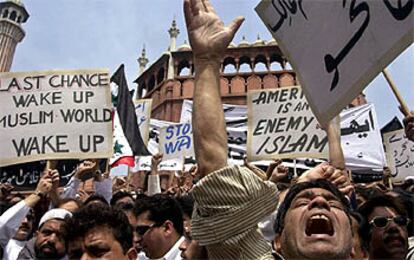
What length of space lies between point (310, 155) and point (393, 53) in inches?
124

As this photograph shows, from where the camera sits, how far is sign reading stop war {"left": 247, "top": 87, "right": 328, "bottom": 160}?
5.89 m

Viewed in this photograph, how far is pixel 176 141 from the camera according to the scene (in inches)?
340

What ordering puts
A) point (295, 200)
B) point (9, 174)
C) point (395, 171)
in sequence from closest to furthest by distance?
point (295, 200), point (395, 171), point (9, 174)

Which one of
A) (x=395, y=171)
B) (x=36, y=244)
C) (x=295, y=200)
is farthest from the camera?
(x=395, y=171)

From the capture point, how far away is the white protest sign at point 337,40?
9.32ft

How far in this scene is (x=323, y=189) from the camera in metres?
2.37

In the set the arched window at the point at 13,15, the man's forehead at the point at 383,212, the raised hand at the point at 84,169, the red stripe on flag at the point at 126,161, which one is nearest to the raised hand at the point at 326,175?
the man's forehead at the point at 383,212

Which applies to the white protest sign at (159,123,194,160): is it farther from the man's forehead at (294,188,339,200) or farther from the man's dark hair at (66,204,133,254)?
the man's forehead at (294,188,339,200)

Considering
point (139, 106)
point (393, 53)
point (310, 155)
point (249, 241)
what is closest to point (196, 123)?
point (249, 241)

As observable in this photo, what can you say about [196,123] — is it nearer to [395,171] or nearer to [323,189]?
[323,189]

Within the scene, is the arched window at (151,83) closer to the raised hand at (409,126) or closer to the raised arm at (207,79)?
the raised hand at (409,126)

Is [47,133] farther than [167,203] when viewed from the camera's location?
Yes

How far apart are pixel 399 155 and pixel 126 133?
12.8 ft

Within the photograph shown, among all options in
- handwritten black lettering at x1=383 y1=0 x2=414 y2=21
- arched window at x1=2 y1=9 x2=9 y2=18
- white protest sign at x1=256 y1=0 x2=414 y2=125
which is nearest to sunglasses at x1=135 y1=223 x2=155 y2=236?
white protest sign at x1=256 y1=0 x2=414 y2=125
